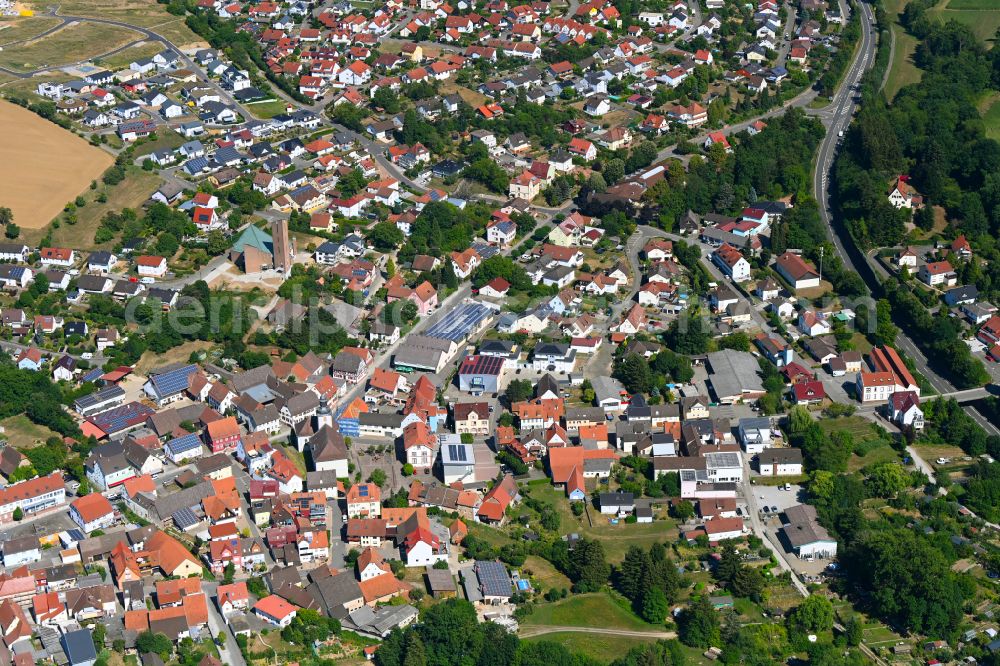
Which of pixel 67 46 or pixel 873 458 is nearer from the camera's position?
pixel 873 458

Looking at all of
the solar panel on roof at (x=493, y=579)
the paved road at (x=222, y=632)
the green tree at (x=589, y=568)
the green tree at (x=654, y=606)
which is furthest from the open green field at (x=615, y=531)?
the paved road at (x=222, y=632)

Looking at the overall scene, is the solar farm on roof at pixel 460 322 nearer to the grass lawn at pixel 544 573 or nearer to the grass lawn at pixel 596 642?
the grass lawn at pixel 544 573

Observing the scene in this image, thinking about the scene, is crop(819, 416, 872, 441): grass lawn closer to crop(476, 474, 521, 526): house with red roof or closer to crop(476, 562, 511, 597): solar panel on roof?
crop(476, 474, 521, 526): house with red roof

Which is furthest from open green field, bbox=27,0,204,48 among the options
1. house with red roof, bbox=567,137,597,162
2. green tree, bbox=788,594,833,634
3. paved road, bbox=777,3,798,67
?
green tree, bbox=788,594,833,634

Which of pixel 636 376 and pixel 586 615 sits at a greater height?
pixel 636 376

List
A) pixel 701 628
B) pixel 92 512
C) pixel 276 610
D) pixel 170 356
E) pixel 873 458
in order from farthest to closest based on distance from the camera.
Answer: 1. pixel 170 356
2. pixel 873 458
3. pixel 92 512
4. pixel 276 610
5. pixel 701 628

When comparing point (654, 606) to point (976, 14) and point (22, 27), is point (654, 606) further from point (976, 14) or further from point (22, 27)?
point (976, 14)

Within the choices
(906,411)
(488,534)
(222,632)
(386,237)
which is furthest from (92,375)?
(906,411)

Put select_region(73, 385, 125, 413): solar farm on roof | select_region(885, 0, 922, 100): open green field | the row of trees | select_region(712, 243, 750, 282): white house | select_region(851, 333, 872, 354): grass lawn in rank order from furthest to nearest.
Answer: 1. select_region(885, 0, 922, 100): open green field
2. select_region(712, 243, 750, 282): white house
3. select_region(851, 333, 872, 354): grass lawn
4. select_region(73, 385, 125, 413): solar farm on roof
5. the row of trees
